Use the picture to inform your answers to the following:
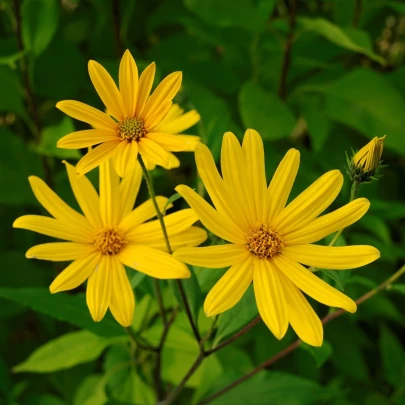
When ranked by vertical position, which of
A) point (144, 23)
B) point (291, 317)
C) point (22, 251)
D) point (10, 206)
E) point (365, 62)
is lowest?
point (291, 317)

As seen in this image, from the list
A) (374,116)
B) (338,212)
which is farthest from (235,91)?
(338,212)

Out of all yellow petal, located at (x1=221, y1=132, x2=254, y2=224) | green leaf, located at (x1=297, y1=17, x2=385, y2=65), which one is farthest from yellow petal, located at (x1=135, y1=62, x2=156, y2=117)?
green leaf, located at (x1=297, y1=17, x2=385, y2=65)

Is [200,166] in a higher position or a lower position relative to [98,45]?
lower

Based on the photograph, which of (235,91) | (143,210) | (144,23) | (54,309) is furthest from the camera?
(144,23)

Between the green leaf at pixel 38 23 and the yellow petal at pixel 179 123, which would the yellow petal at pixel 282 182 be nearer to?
the yellow petal at pixel 179 123

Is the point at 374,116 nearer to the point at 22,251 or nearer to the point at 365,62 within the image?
the point at 365,62

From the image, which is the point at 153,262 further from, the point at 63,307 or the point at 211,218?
the point at 63,307

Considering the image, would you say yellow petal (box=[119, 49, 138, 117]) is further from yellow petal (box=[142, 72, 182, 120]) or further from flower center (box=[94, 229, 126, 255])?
flower center (box=[94, 229, 126, 255])
